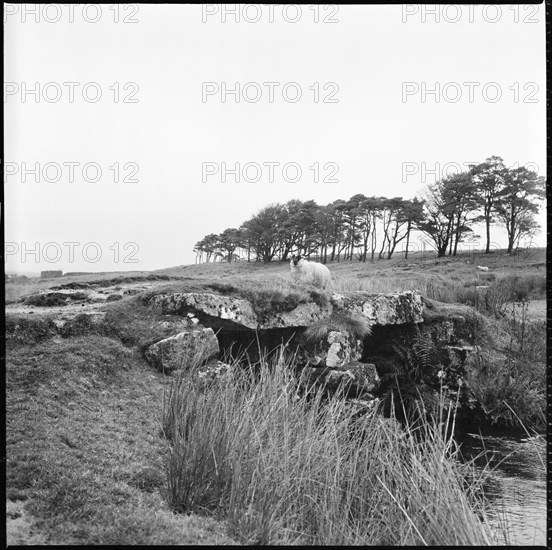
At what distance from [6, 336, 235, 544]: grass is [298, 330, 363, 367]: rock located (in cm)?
321

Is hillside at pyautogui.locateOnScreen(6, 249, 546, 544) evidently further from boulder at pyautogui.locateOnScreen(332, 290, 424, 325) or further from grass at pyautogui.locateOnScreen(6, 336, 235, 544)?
boulder at pyautogui.locateOnScreen(332, 290, 424, 325)

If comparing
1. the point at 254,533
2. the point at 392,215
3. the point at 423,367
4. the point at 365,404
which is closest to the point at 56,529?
the point at 254,533

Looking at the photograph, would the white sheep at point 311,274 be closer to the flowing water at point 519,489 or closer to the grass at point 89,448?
the flowing water at point 519,489

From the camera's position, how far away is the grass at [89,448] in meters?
2.53

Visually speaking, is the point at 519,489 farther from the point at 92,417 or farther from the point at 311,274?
the point at 311,274

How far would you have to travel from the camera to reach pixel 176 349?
19.2ft

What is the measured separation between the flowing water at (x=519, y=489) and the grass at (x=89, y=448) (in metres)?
2.67

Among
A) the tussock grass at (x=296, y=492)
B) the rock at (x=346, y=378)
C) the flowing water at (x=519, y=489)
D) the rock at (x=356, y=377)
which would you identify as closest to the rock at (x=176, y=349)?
the tussock grass at (x=296, y=492)

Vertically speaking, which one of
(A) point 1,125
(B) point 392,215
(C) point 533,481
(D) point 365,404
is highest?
(B) point 392,215

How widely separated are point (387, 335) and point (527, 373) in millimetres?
3256

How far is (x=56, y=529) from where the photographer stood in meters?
2.46

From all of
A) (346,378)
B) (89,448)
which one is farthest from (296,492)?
(346,378)

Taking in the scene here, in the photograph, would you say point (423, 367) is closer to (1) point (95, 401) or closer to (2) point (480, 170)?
(1) point (95, 401)

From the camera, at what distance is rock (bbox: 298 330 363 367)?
8.04 m
